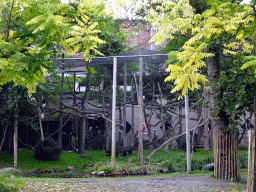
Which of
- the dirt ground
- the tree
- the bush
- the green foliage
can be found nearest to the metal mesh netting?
the tree

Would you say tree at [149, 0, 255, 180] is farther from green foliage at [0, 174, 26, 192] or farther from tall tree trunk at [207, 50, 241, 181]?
green foliage at [0, 174, 26, 192]

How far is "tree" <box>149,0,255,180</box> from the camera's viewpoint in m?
6.05

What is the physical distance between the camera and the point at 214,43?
344 inches

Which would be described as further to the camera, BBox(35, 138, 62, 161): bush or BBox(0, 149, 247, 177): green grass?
BBox(35, 138, 62, 161): bush

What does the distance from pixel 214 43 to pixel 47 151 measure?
10823mm

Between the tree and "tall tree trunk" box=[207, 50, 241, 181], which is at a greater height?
the tree

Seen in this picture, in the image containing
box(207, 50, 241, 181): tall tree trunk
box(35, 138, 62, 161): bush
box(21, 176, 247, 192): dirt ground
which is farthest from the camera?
box(35, 138, 62, 161): bush

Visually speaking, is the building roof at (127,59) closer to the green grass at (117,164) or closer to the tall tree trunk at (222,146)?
the tall tree trunk at (222,146)

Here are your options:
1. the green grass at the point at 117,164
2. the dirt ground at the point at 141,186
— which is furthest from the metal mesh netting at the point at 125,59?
the dirt ground at the point at 141,186

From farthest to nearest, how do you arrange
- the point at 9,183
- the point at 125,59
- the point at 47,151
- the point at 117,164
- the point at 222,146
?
the point at 47,151 → the point at 125,59 → the point at 117,164 → the point at 222,146 → the point at 9,183

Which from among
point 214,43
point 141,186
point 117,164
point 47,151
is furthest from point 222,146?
point 47,151

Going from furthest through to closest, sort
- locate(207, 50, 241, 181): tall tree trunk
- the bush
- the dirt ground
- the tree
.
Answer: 1. the bush
2. locate(207, 50, 241, 181): tall tree trunk
3. the dirt ground
4. the tree

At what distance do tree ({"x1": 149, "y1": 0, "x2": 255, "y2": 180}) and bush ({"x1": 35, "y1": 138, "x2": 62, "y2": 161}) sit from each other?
9464 mm

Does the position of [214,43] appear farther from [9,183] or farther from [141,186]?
[9,183]
